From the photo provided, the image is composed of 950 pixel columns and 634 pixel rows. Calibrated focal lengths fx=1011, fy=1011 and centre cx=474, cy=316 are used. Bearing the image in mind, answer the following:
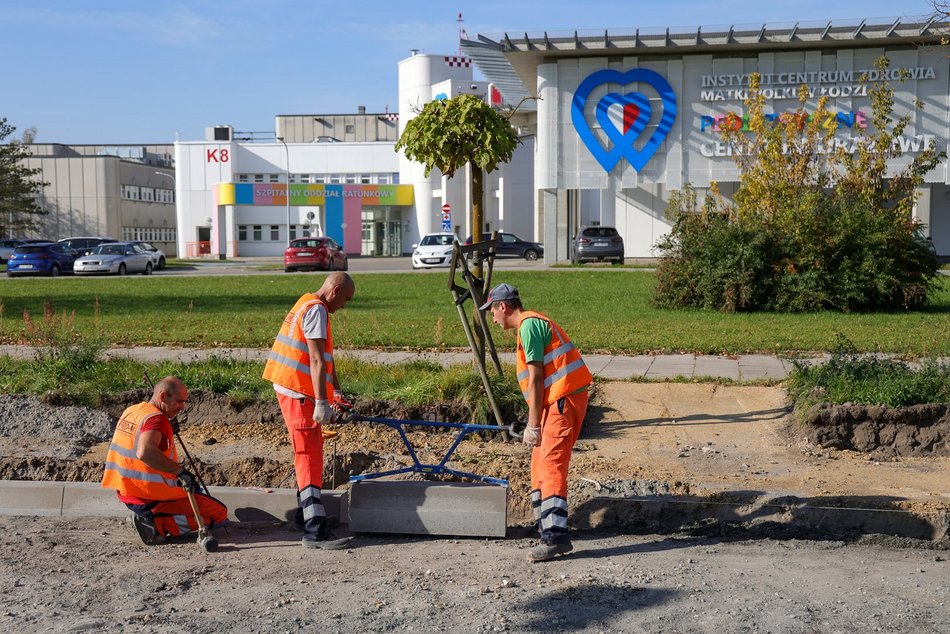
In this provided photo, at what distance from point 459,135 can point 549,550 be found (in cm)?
455

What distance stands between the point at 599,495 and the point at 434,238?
114 ft

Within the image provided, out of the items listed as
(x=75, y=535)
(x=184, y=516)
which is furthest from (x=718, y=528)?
(x=75, y=535)

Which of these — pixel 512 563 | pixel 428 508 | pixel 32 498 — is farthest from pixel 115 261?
pixel 512 563

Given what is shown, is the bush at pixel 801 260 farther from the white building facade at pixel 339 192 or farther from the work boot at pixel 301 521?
the white building facade at pixel 339 192

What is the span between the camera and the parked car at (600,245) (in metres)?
38.3

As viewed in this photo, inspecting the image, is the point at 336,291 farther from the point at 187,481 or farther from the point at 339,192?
the point at 339,192

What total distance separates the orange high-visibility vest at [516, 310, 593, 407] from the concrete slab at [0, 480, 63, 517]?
341 centimetres

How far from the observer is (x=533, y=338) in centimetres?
571

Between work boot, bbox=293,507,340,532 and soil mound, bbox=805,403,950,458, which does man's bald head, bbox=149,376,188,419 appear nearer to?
work boot, bbox=293,507,340,532

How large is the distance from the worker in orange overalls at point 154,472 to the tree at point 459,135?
3.82 meters

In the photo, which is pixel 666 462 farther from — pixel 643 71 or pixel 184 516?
pixel 643 71

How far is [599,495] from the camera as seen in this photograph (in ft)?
22.0

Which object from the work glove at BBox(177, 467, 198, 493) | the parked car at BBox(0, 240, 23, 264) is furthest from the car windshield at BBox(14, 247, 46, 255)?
the work glove at BBox(177, 467, 198, 493)

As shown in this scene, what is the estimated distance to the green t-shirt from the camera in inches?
225
